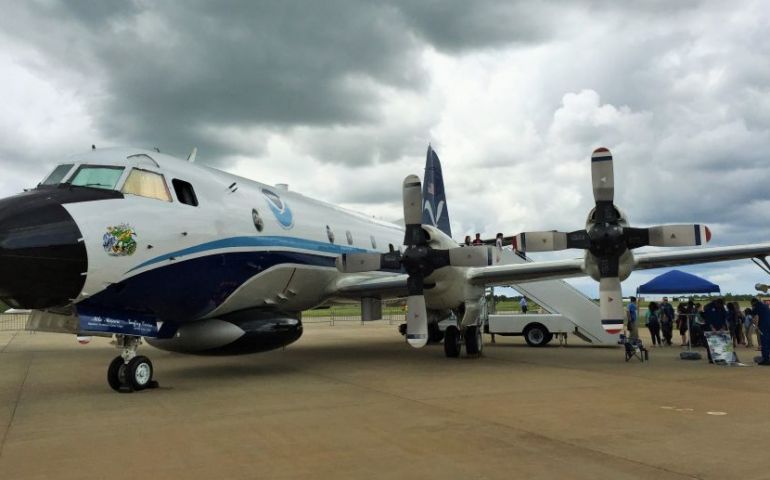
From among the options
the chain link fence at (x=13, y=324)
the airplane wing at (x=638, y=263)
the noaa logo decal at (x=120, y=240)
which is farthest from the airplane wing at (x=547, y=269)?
the chain link fence at (x=13, y=324)

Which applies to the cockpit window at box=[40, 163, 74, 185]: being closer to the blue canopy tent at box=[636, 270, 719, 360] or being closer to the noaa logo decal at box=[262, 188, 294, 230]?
the noaa logo decal at box=[262, 188, 294, 230]

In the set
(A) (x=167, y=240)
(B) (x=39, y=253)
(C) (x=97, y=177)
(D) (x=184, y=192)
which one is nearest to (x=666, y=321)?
(D) (x=184, y=192)

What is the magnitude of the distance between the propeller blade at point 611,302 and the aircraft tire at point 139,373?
8.66m

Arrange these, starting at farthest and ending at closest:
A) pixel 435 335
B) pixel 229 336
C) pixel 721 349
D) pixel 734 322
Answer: pixel 435 335
pixel 734 322
pixel 721 349
pixel 229 336

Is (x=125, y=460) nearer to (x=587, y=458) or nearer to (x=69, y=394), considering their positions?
(x=587, y=458)

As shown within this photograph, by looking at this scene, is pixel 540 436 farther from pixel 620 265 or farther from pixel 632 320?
pixel 632 320

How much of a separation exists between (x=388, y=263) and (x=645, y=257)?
6.06 m

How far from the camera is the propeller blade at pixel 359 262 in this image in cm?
1277

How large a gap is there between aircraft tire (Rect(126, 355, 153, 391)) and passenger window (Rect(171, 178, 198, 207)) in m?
2.66

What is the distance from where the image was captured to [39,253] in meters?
7.50

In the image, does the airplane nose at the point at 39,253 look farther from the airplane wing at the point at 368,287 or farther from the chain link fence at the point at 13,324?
the chain link fence at the point at 13,324

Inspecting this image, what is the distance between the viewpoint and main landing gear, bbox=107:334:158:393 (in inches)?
358

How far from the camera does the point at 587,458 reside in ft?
16.6

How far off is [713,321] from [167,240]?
465 inches
